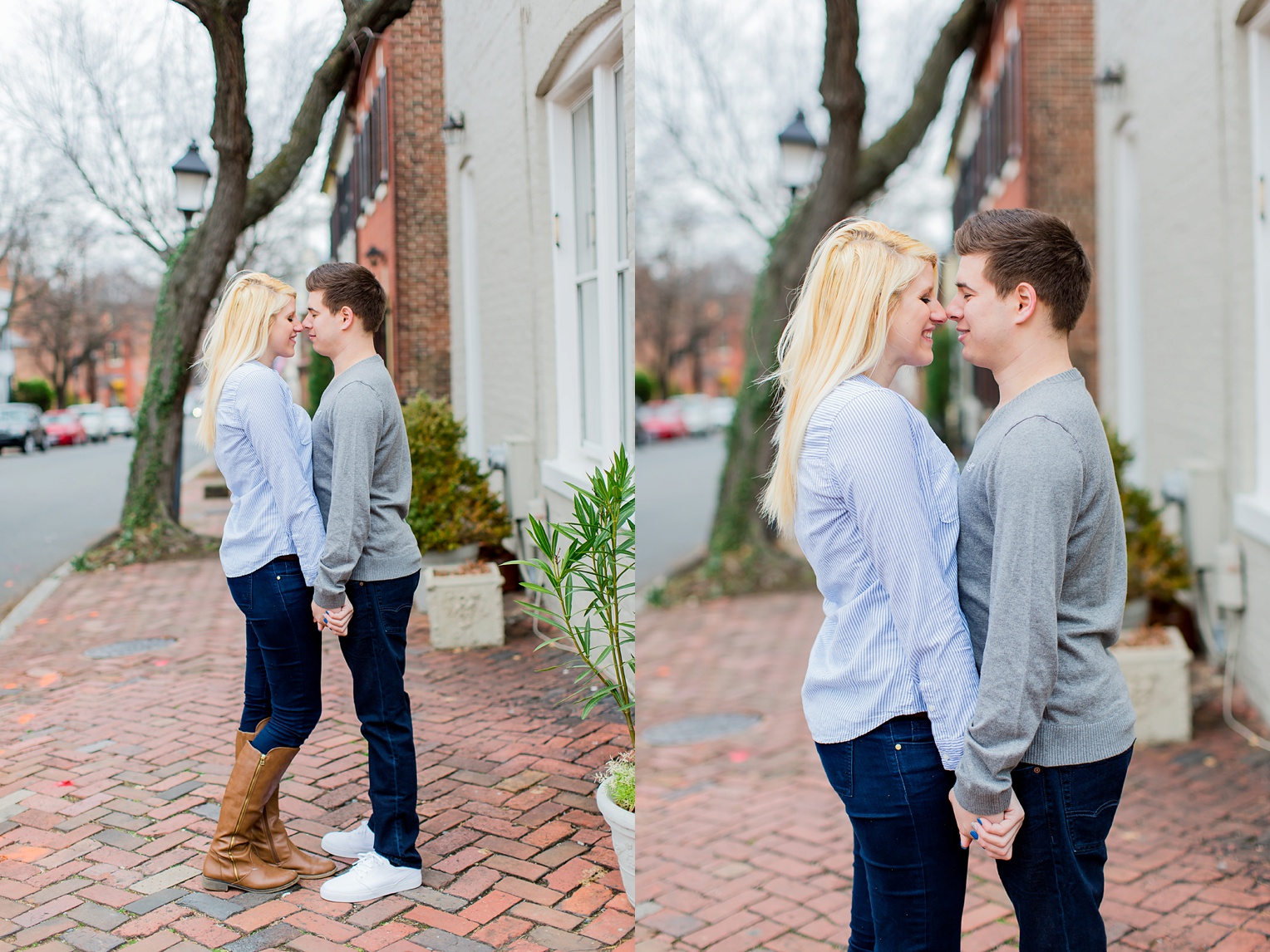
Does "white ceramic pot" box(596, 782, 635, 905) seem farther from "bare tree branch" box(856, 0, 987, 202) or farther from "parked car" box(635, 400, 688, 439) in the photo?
"parked car" box(635, 400, 688, 439)

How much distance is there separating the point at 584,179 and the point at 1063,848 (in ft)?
6.59

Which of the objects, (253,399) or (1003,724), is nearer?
(1003,724)

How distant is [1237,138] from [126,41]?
16.5ft

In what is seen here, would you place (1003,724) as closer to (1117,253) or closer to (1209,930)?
(1209,930)

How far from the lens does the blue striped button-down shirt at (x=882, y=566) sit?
183 cm

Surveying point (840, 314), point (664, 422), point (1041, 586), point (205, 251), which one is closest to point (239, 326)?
point (205, 251)

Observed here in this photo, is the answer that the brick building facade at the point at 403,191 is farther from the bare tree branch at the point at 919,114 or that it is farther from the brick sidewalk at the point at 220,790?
the bare tree branch at the point at 919,114

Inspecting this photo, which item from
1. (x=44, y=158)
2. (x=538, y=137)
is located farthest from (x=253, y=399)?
(x=538, y=137)

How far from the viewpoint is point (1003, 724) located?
5.76 ft

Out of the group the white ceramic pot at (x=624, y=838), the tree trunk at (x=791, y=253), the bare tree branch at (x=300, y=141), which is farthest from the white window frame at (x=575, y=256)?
the tree trunk at (x=791, y=253)

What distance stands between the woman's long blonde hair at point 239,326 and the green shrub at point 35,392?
1.39ft

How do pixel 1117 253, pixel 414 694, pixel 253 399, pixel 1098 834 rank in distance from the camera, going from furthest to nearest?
pixel 1117 253, pixel 414 694, pixel 253 399, pixel 1098 834

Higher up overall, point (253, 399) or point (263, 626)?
point (253, 399)

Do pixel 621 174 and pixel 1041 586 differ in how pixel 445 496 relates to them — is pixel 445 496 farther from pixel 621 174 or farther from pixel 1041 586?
pixel 1041 586
